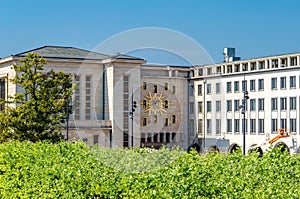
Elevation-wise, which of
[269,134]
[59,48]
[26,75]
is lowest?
[269,134]

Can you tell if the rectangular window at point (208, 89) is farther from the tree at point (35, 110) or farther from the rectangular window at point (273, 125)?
the rectangular window at point (273, 125)

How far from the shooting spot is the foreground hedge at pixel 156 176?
7.99 m

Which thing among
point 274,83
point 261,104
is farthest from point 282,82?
point 261,104

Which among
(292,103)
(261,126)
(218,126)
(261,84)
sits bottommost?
(261,126)

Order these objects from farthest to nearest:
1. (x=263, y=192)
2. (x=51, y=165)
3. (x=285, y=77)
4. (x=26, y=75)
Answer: (x=285, y=77), (x=26, y=75), (x=51, y=165), (x=263, y=192)

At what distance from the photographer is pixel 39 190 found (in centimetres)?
1072

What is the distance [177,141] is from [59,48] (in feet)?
157

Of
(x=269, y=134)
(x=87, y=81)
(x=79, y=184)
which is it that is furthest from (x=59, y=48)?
(x=79, y=184)

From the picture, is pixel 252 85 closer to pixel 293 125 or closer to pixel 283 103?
pixel 283 103

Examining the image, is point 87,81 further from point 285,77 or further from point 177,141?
point 285,77

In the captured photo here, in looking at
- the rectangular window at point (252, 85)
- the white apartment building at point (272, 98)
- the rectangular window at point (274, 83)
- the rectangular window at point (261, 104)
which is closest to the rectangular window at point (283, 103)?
the white apartment building at point (272, 98)

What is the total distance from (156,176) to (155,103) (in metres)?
1.36

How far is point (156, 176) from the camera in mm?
8617

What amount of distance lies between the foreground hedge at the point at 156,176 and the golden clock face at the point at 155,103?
0.82 m
